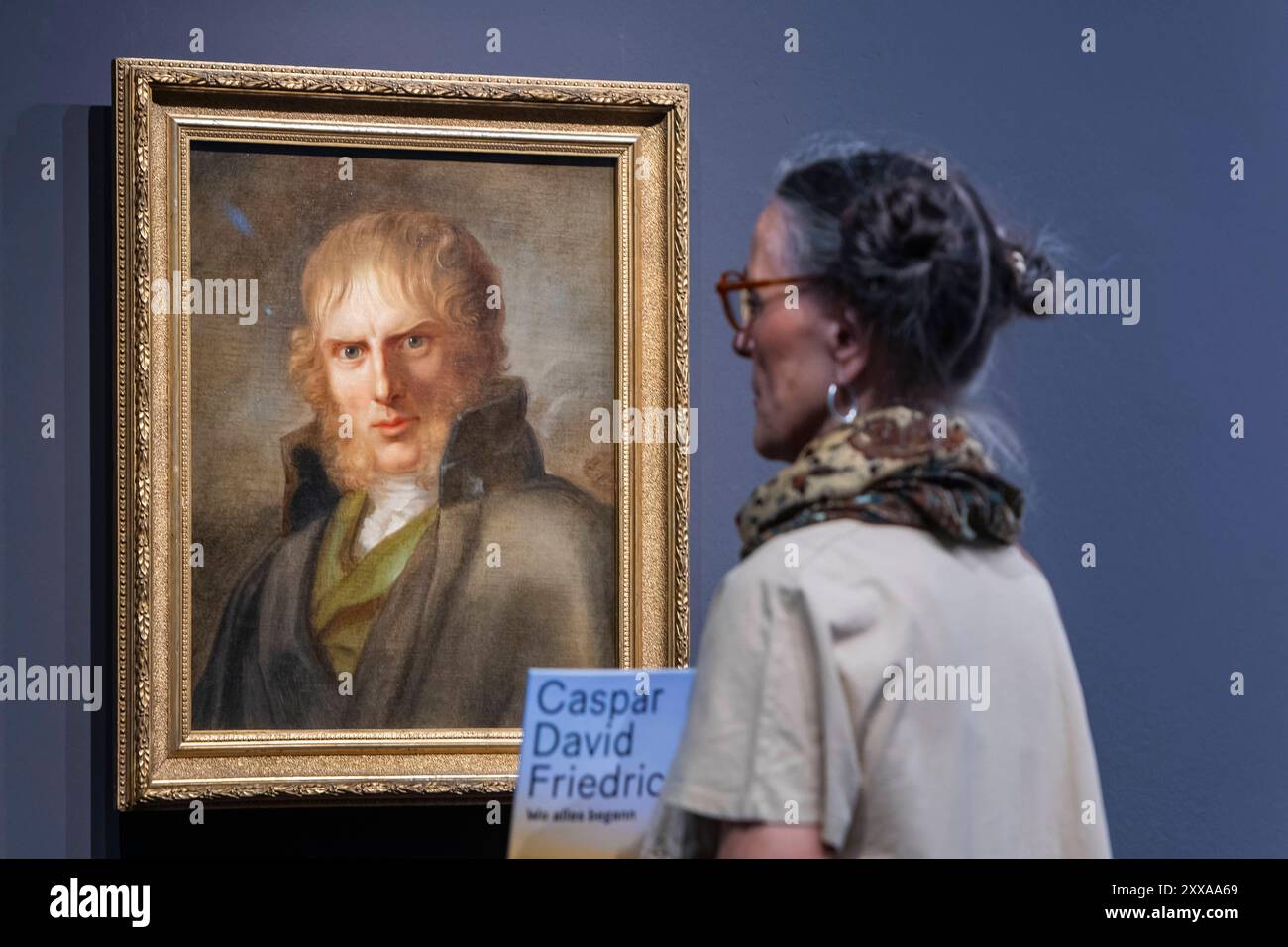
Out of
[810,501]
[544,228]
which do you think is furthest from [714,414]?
[810,501]

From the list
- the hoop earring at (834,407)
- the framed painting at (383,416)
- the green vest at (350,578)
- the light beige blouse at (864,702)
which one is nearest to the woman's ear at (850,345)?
the hoop earring at (834,407)

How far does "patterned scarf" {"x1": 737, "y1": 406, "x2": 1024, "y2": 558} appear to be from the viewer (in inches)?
58.7

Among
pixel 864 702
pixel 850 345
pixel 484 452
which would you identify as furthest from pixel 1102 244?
pixel 864 702

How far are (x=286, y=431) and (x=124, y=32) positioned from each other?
0.77 meters

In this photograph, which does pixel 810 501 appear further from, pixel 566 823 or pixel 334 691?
pixel 334 691

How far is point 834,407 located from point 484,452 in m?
1.22

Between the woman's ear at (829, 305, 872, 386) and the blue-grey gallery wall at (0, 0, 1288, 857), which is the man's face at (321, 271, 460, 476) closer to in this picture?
the blue-grey gallery wall at (0, 0, 1288, 857)

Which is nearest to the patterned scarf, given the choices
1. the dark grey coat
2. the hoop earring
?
the hoop earring

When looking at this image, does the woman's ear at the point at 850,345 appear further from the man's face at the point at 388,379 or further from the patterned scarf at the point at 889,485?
the man's face at the point at 388,379

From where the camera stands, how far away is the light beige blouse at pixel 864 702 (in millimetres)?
1406

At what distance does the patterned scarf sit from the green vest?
123 centimetres

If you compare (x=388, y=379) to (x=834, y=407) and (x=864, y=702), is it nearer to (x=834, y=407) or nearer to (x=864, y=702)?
(x=834, y=407)

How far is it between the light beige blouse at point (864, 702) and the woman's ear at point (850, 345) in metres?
0.18

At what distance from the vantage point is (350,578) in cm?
264
